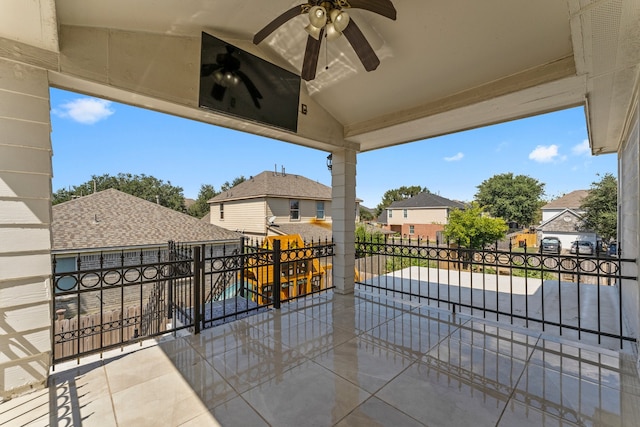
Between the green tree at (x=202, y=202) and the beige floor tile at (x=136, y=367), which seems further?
the green tree at (x=202, y=202)

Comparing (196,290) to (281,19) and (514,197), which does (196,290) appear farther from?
(514,197)

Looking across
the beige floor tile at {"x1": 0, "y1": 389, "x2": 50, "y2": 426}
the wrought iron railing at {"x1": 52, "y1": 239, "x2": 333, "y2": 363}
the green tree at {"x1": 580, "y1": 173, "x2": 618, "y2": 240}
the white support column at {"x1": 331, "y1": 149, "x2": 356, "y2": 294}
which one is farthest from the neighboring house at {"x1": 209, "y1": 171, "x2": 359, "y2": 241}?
the green tree at {"x1": 580, "y1": 173, "x2": 618, "y2": 240}

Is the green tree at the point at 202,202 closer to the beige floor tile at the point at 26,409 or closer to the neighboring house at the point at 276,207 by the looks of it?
the neighboring house at the point at 276,207

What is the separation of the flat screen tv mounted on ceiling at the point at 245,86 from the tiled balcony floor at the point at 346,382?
105 inches

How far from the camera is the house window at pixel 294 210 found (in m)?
14.8

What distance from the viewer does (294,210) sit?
15.0 metres

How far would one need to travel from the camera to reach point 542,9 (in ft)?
7.22

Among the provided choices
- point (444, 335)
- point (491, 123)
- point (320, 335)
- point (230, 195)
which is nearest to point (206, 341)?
point (320, 335)

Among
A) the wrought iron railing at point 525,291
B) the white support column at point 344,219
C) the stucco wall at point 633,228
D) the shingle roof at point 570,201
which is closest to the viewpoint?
the stucco wall at point 633,228

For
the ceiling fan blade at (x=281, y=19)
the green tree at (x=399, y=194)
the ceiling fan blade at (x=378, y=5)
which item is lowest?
the ceiling fan blade at (x=378, y=5)

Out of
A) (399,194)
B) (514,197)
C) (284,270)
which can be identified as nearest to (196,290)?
(284,270)

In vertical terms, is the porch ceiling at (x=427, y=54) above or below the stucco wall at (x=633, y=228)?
above

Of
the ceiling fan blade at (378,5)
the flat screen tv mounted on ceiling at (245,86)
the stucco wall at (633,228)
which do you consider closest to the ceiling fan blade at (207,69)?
the flat screen tv mounted on ceiling at (245,86)

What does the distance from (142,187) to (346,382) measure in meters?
34.3
